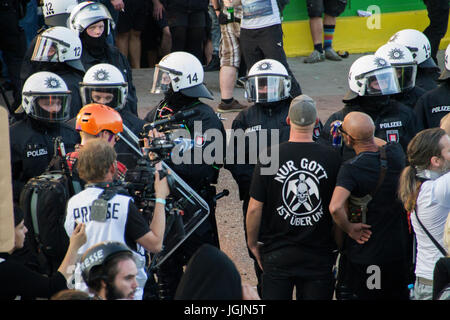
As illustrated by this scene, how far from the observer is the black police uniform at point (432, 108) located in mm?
6715

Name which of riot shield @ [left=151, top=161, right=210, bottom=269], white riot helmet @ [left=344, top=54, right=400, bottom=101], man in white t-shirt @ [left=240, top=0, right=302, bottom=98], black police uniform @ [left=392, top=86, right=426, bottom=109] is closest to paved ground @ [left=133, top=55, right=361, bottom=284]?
man in white t-shirt @ [left=240, top=0, right=302, bottom=98]

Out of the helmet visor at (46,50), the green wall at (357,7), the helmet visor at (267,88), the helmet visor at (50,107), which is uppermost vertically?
the green wall at (357,7)

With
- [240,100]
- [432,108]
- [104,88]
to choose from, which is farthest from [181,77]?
[240,100]

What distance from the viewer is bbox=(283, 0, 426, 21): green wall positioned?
42.1ft

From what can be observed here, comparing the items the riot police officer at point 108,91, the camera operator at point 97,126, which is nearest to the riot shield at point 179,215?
the camera operator at point 97,126

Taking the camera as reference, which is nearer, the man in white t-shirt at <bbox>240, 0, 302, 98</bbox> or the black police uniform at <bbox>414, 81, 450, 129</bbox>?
the black police uniform at <bbox>414, 81, 450, 129</bbox>

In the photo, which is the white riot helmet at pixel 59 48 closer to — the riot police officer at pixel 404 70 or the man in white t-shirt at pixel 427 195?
the riot police officer at pixel 404 70

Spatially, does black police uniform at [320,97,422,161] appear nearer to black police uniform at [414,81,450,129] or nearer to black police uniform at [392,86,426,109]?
black police uniform at [414,81,450,129]

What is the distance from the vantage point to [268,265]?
5.07m

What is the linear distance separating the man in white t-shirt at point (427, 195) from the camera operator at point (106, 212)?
160cm

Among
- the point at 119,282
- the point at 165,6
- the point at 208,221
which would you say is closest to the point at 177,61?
the point at 208,221
